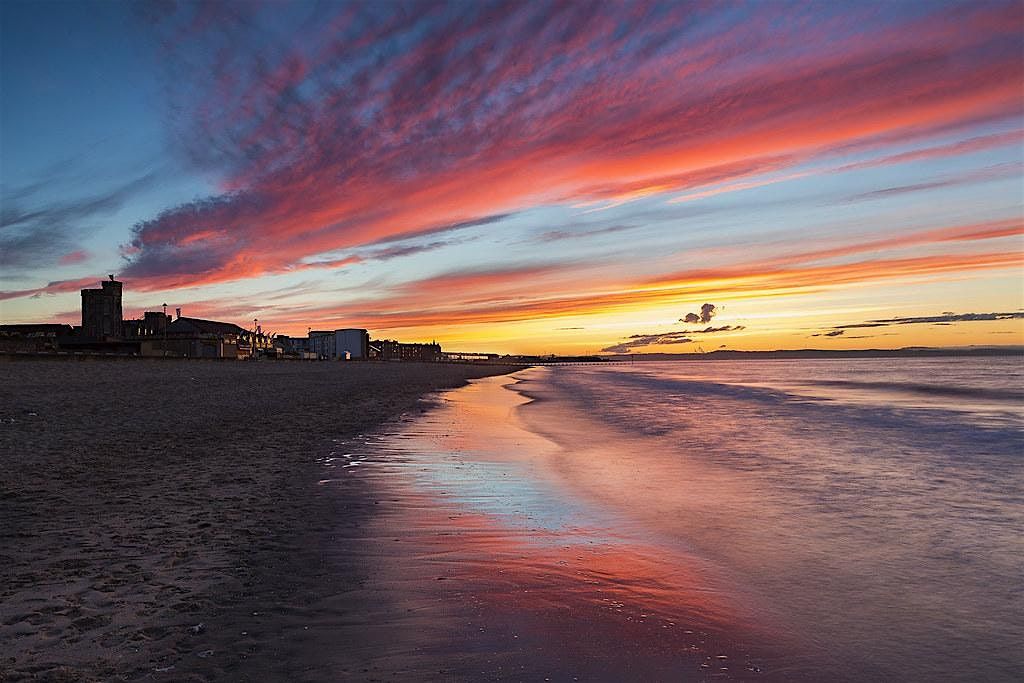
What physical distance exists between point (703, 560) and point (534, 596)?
2.54 meters

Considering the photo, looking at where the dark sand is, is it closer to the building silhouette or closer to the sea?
the sea

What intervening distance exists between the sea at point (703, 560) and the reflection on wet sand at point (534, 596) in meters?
0.03

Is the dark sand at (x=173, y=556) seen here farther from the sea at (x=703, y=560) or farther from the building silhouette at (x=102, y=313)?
the building silhouette at (x=102, y=313)

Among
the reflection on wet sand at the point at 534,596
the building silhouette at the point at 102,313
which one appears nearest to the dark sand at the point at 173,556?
the reflection on wet sand at the point at 534,596

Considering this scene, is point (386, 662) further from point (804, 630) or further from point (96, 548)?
point (96, 548)

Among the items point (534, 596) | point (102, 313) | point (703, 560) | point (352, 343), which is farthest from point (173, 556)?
point (352, 343)

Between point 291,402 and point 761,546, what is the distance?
21.3m

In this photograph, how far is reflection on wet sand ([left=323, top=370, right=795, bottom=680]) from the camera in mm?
4566

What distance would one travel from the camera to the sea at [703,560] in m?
4.82

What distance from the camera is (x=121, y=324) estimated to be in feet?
377

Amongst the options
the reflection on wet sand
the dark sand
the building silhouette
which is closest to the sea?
the reflection on wet sand

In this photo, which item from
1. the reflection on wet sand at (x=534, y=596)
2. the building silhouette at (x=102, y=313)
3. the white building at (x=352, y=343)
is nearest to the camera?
the reflection on wet sand at (x=534, y=596)

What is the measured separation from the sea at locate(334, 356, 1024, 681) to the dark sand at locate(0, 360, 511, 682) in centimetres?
72

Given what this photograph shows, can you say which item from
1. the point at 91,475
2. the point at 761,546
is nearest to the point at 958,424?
the point at 761,546
